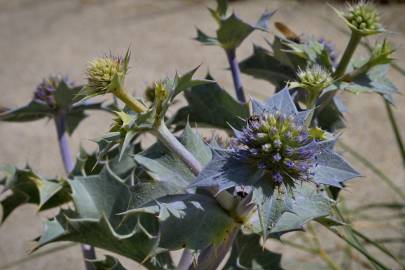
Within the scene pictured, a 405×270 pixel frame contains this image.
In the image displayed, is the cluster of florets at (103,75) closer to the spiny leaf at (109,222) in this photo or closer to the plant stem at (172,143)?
the plant stem at (172,143)

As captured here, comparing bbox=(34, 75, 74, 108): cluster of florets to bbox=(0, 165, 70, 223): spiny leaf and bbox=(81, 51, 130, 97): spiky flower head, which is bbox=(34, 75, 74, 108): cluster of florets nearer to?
bbox=(0, 165, 70, 223): spiny leaf

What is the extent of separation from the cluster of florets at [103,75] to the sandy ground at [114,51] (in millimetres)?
1280

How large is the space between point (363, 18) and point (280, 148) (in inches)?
15.2

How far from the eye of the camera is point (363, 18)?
1017 mm

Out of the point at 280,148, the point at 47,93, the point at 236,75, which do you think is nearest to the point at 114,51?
the point at 47,93

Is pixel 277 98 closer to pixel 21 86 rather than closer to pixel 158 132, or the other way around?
pixel 158 132

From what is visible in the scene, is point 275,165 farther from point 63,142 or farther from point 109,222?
point 63,142

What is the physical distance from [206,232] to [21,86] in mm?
2752

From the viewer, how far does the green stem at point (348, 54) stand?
1017mm

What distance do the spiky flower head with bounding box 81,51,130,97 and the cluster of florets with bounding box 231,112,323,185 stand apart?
181 mm

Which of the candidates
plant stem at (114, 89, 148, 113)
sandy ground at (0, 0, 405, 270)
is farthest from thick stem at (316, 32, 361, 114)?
sandy ground at (0, 0, 405, 270)

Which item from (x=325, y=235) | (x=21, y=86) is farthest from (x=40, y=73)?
(x=325, y=235)

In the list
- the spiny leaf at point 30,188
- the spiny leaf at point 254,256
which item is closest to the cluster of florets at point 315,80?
the spiny leaf at point 254,256

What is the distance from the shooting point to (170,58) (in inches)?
137
